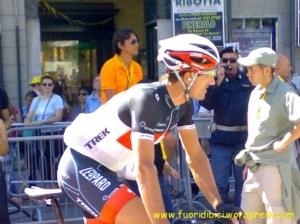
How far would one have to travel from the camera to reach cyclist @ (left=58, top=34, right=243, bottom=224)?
2975mm

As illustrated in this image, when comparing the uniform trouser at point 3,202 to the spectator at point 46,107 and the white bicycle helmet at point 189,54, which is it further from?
the white bicycle helmet at point 189,54

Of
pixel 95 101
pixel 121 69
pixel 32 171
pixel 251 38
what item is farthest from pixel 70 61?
pixel 121 69

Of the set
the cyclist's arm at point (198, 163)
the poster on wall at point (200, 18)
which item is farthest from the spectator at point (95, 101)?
the cyclist's arm at point (198, 163)

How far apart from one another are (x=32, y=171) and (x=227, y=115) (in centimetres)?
246

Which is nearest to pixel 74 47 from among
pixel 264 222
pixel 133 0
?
pixel 133 0

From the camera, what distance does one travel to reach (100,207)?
122 inches

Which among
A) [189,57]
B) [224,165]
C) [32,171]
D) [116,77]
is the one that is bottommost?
[32,171]

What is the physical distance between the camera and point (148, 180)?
2.90 metres

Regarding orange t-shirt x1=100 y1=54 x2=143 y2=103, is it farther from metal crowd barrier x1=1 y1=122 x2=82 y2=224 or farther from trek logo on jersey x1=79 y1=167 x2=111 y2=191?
trek logo on jersey x1=79 y1=167 x2=111 y2=191

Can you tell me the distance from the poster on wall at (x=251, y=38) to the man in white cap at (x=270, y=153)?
25.8 ft

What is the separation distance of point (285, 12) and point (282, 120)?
29.3 ft

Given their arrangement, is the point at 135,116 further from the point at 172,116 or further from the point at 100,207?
the point at 100,207

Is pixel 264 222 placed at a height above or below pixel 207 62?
below

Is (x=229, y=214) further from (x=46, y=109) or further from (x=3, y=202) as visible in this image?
(x=46, y=109)
